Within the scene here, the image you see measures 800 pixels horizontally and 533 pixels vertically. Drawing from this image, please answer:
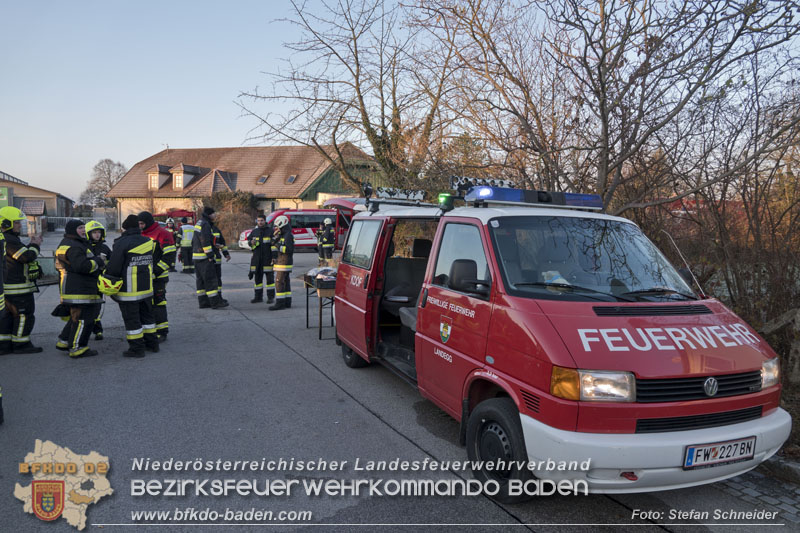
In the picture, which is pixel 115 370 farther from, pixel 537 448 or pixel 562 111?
pixel 562 111

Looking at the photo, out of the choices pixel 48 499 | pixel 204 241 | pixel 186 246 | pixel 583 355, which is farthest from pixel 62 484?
pixel 186 246

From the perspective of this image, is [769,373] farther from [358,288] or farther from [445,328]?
Answer: [358,288]

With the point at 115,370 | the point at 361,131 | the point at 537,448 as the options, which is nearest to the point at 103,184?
the point at 361,131

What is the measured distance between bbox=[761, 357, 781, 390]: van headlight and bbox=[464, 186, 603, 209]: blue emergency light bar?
6.40 feet

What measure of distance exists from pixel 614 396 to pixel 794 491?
2.01 meters

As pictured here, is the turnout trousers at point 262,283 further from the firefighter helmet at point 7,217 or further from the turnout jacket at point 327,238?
the turnout jacket at point 327,238

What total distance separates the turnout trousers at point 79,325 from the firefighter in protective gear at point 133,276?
0.43m

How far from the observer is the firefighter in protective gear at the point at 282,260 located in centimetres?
1120

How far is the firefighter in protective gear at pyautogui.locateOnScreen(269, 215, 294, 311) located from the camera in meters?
11.2

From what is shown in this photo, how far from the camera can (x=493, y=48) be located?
7.32 metres

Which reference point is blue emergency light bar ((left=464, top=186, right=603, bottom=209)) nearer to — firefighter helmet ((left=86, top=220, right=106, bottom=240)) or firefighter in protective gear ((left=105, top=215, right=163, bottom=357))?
firefighter in protective gear ((left=105, top=215, right=163, bottom=357))

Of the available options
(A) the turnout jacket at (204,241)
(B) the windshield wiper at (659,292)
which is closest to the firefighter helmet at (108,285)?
(A) the turnout jacket at (204,241)

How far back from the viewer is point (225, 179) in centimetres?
4397

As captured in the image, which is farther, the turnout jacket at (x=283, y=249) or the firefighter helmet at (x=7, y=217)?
the turnout jacket at (x=283, y=249)
